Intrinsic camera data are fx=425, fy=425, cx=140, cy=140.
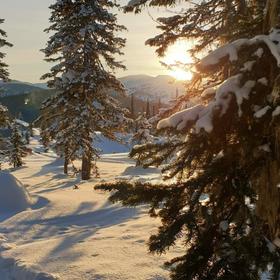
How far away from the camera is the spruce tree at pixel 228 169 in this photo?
3.05 metres

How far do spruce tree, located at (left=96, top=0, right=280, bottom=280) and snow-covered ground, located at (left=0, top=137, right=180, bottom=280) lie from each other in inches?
39.4

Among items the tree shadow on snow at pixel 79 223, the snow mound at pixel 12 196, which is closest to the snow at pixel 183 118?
the tree shadow on snow at pixel 79 223

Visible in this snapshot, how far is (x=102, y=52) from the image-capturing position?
2025 cm

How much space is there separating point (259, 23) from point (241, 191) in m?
1.58

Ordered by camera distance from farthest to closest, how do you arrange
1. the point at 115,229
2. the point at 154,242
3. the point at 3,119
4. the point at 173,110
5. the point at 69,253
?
the point at 3,119
the point at 115,229
the point at 69,253
the point at 173,110
the point at 154,242

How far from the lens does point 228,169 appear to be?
3201 mm

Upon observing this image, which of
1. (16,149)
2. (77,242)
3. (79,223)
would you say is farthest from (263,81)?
(16,149)

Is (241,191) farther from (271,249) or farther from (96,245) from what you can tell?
(96,245)

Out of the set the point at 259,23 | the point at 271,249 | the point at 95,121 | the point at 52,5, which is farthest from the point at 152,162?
the point at 52,5

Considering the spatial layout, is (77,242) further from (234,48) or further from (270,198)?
(234,48)

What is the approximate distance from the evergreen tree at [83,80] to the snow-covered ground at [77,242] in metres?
6.09

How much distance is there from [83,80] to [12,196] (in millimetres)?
7591

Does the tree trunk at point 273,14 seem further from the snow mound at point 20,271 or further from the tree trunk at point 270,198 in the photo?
the snow mound at point 20,271

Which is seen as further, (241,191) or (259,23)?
(259,23)
